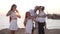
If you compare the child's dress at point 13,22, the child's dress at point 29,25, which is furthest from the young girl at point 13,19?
the child's dress at point 29,25

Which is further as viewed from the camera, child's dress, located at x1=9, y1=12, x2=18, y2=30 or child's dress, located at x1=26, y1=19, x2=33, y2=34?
child's dress, located at x1=9, y1=12, x2=18, y2=30

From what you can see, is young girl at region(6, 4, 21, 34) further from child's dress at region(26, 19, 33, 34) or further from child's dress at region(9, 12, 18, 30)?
child's dress at region(26, 19, 33, 34)

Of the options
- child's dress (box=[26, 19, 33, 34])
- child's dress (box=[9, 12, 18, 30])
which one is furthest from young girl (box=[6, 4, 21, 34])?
child's dress (box=[26, 19, 33, 34])

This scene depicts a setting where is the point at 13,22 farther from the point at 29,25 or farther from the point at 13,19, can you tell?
the point at 29,25

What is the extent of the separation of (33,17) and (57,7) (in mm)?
7937

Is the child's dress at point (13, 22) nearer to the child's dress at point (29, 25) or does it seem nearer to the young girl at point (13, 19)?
the young girl at point (13, 19)

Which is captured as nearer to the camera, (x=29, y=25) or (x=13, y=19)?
(x=29, y=25)

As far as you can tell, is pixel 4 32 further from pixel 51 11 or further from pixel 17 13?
pixel 51 11

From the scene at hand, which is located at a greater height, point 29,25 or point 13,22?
point 13,22

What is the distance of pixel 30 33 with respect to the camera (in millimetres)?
7445

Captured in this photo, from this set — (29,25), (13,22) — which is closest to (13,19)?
(13,22)

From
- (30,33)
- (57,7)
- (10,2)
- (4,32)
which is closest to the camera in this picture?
(30,33)

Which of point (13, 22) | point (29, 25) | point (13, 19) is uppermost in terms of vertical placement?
point (13, 19)

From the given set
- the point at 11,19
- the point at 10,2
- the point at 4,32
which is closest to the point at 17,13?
the point at 11,19
